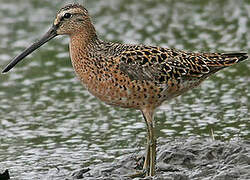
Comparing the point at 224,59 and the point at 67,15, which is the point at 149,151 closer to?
the point at 224,59

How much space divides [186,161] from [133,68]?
1.26m

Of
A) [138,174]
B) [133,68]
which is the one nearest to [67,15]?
[133,68]

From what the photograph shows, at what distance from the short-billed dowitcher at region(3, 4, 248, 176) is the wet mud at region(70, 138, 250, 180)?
24 cm

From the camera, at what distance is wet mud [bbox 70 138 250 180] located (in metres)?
7.29

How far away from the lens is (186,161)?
7840 millimetres

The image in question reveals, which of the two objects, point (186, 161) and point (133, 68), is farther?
point (186, 161)

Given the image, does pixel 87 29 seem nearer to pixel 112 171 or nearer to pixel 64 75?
pixel 112 171

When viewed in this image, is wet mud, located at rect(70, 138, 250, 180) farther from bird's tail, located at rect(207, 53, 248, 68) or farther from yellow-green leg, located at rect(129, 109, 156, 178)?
bird's tail, located at rect(207, 53, 248, 68)

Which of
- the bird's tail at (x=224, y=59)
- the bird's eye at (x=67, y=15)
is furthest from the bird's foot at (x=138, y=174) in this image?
the bird's eye at (x=67, y=15)

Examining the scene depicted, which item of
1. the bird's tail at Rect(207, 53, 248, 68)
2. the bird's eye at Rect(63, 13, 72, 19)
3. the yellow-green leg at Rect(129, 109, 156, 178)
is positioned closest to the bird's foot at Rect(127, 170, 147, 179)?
the yellow-green leg at Rect(129, 109, 156, 178)

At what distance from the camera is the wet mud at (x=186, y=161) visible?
7.29 m

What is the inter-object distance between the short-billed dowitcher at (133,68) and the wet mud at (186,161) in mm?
240

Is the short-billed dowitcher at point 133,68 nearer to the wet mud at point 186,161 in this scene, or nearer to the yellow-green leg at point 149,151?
the yellow-green leg at point 149,151

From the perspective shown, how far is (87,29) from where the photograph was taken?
8156 millimetres
